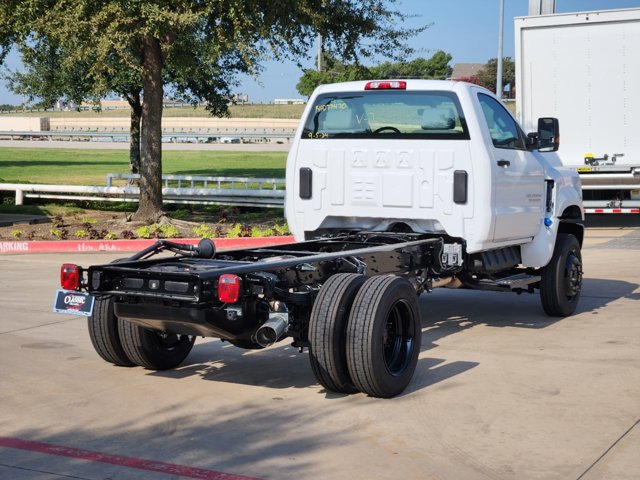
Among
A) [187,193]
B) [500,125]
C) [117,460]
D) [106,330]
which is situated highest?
[500,125]

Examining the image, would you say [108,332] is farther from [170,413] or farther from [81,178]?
[81,178]

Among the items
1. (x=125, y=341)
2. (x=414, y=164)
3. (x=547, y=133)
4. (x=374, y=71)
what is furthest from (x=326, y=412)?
(x=374, y=71)

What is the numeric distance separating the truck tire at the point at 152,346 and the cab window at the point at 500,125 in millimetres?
3466

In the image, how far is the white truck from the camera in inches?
718

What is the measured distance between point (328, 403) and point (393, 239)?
8.06ft

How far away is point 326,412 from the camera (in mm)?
6855

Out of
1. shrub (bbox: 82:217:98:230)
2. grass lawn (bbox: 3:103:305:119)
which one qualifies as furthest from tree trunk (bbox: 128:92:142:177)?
grass lawn (bbox: 3:103:305:119)

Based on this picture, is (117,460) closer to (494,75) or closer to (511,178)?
(511,178)

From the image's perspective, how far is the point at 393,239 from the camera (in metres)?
9.18

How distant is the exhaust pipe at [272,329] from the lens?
6.84m

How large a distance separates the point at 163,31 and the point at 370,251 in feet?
29.9

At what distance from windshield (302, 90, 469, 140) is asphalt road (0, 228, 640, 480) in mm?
1936

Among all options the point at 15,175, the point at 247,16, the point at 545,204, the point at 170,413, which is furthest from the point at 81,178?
the point at 170,413

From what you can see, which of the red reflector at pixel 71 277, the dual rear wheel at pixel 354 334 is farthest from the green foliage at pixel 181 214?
the dual rear wheel at pixel 354 334
